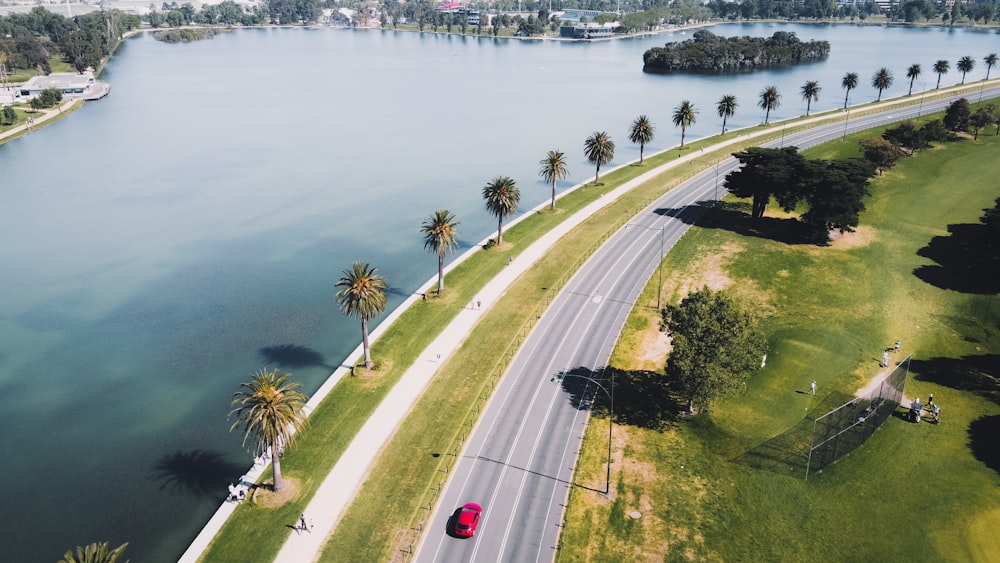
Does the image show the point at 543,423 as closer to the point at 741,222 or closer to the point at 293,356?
the point at 293,356

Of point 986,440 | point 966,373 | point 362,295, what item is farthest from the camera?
point 966,373

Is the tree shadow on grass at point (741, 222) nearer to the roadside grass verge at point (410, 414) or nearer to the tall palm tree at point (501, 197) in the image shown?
the roadside grass verge at point (410, 414)

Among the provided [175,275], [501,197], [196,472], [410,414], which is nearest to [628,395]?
[410,414]

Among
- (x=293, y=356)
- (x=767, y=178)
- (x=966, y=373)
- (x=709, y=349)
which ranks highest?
(x=767, y=178)

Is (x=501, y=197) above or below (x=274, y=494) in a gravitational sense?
above

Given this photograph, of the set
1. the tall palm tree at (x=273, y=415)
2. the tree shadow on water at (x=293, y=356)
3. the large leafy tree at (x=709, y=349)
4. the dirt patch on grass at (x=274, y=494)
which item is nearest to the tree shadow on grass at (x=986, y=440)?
the large leafy tree at (x=709, y=349)

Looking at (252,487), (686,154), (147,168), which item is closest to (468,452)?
(252,487)

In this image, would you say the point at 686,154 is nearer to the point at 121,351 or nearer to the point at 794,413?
the point at 794,413
